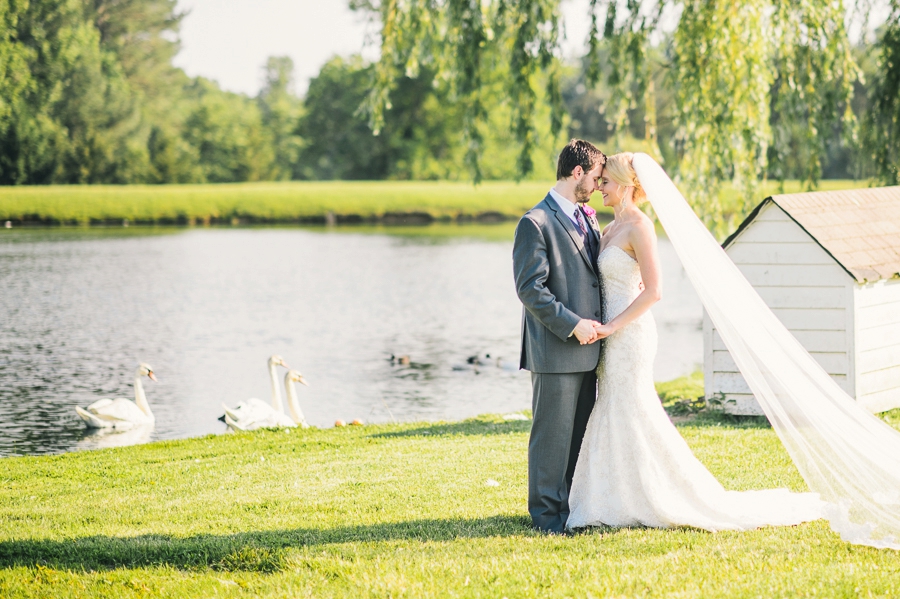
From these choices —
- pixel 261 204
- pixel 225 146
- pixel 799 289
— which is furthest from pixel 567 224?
pixel 225 146

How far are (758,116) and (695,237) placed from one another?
19.4 feet

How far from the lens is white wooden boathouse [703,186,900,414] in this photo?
28.9 ft

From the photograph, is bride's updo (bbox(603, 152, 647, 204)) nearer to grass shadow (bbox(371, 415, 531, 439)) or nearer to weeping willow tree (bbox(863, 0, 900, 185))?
grass shadow (bbox(371, 415, 531, 439))

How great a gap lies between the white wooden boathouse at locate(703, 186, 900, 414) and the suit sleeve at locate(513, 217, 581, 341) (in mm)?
4433

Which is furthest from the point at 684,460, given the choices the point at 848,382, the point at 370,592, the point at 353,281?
the point at 353,281

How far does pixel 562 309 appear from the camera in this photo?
5.20m

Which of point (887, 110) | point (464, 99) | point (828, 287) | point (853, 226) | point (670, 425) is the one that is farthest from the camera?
point (887, 110)

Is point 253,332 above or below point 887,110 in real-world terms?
below

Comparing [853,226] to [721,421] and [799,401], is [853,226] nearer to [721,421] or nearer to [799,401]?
[721,421]

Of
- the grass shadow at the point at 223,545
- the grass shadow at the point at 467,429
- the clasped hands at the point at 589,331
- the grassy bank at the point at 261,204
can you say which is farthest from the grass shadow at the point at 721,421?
the grassy bank at the point at 261,204

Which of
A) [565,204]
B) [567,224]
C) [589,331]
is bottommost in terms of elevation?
[589,331]

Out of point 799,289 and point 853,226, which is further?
point 853,226

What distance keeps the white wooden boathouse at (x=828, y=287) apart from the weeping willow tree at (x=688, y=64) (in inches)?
76.3

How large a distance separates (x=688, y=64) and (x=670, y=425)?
6.43 metres
